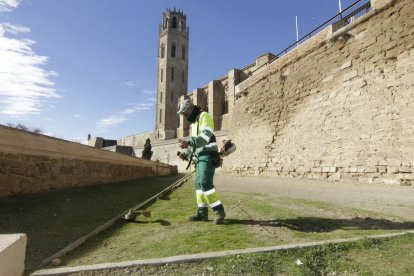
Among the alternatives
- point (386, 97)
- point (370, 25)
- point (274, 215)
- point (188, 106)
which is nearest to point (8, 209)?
point (188, 106)

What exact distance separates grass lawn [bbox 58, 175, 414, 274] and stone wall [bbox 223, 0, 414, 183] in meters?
4.05

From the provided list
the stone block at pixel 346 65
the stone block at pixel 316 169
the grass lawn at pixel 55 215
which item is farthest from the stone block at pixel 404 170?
the grass lawn at pixel 55 215

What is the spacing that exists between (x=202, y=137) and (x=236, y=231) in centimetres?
144

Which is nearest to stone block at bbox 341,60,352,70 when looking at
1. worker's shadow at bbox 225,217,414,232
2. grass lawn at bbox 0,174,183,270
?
worker's shadow at bbox 225,217,414,232

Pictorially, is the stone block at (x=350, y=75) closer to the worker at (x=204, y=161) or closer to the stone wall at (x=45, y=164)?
the worker at (x=204, y=161)

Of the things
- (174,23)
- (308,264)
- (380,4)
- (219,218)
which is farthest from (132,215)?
(174,23)

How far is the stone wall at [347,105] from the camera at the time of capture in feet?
25.4

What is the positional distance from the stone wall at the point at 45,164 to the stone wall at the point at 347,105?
23.1ft

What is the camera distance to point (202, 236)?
323 centimetres

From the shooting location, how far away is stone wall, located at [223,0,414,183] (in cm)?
773

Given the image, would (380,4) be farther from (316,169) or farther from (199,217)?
(199,217)

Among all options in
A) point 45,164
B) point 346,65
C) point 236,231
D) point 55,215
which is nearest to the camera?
point 236,231

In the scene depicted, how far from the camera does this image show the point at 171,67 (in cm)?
6200

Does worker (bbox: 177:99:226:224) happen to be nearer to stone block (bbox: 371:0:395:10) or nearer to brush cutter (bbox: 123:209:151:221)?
brush cutter (bbox: 123:209:151:221)
